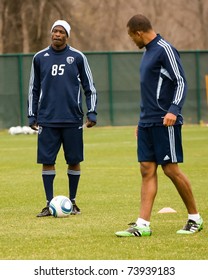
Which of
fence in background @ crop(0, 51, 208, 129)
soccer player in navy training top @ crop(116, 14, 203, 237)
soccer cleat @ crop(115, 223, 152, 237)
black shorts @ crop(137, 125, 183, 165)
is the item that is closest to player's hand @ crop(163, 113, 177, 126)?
soccer player in navy training top @ crop(116, 14, 203, 237)

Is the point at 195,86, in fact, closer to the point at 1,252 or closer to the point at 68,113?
the point at 68,113

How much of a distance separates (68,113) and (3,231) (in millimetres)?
2109

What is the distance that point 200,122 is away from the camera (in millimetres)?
39594

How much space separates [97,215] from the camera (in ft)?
40.3

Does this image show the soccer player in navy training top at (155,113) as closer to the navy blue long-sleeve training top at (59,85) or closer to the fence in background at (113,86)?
the navy blue long-sleeve training top at (59,85)

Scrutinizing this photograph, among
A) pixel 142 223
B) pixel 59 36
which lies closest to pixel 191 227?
pixel 142 223

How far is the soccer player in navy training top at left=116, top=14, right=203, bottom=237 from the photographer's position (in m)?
10.4

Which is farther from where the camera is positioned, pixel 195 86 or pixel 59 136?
pixel 195 86

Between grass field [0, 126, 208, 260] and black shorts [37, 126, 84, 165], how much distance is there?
0.70 m

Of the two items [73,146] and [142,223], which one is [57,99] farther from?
[142,223]

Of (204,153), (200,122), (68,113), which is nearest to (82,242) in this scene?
(68,113)

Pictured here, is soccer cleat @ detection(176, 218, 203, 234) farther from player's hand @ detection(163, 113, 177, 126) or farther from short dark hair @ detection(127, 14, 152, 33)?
short dark hair @ detection(127, 14, 152, 33)

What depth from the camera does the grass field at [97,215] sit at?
9.40 meters

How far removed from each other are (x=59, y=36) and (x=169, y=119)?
2.60 m
